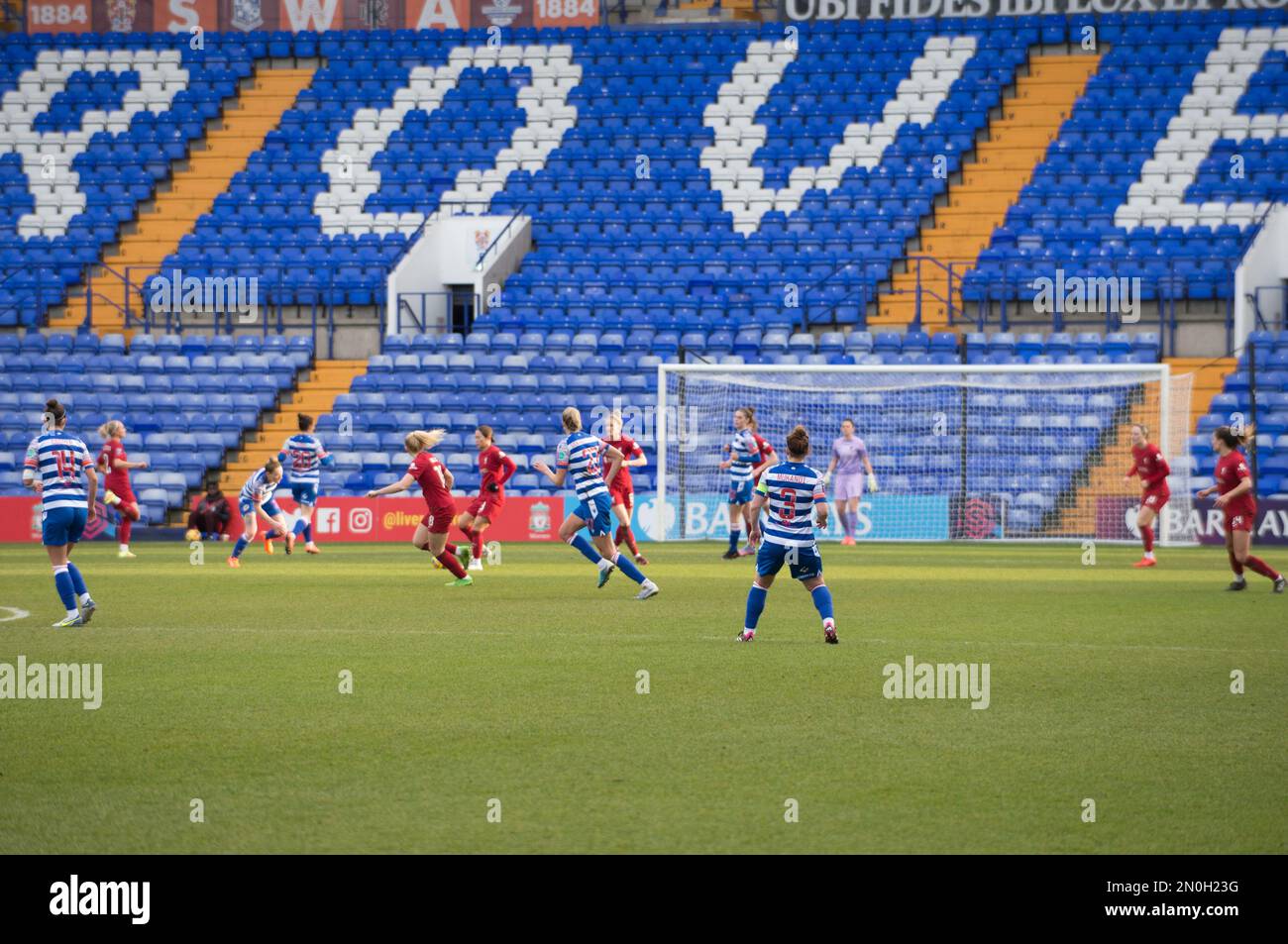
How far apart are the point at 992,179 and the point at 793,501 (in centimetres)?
2481

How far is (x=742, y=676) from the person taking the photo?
11.6m

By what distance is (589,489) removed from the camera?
18.4m

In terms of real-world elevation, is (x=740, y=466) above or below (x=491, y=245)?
below

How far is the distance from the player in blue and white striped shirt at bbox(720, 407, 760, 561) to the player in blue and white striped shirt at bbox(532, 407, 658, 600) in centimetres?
536

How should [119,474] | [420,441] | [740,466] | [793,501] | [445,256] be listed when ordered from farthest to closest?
[445,256]
[119,474]
[740,466]
[420,441]
[793,501]

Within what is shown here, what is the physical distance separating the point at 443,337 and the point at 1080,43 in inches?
672

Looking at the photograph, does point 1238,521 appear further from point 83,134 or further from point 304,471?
point 83,134

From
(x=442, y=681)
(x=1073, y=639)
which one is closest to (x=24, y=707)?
(x=442, y=681)

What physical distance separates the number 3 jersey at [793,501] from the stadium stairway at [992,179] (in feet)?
68.1

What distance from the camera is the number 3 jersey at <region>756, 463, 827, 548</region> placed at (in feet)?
42.2

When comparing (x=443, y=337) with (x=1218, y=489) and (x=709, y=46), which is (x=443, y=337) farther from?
(x=1218, y=489)

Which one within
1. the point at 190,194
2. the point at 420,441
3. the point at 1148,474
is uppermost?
the point at 190,194

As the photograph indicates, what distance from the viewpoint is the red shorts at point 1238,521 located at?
60.7ft

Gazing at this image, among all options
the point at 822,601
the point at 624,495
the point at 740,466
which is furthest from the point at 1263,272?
the point at 822,601
